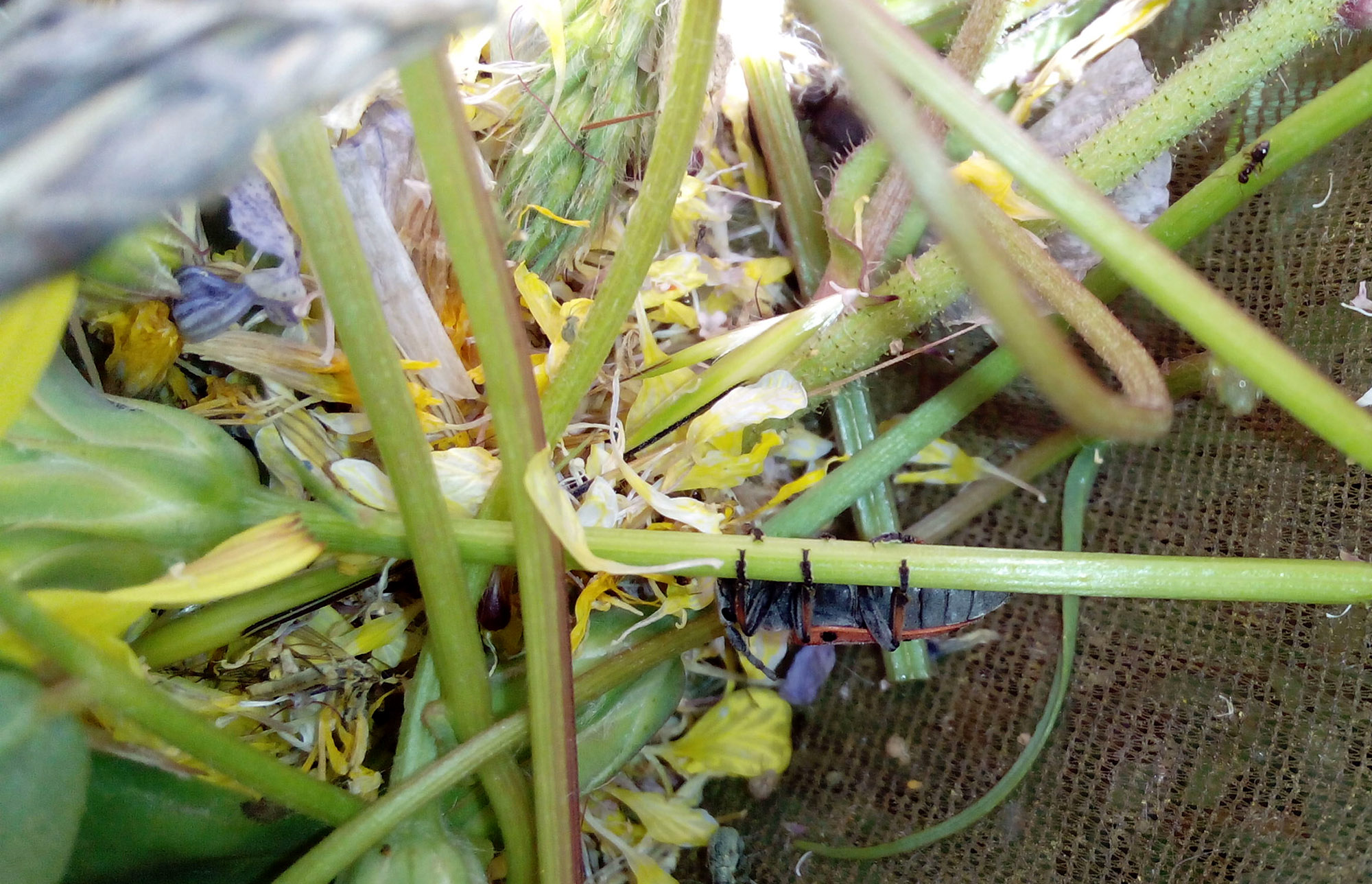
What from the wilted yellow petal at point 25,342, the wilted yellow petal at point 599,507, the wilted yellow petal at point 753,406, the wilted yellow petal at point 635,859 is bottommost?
the wilted yellow petal at point 635,859

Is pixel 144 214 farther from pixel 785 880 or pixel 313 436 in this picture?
pixel 785 880

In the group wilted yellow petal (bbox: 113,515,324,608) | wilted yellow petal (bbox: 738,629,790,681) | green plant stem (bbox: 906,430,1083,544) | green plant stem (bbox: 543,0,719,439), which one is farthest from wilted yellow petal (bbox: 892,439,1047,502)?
wilted yellow petal (bbox: 113,515,324,608)

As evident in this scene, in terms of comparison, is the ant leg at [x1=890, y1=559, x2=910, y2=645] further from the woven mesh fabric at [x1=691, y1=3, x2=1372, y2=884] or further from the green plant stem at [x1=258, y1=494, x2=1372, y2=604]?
the woven mesh fabric at [x1=691, y1=3, x2=1372, y2=884]

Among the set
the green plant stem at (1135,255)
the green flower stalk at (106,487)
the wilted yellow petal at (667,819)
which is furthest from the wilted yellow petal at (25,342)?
the wilted yellow petal at (667,819)

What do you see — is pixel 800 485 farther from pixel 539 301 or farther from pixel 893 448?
pixel 539 301

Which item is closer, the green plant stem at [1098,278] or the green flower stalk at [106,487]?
the green flower stalk at [106,487]

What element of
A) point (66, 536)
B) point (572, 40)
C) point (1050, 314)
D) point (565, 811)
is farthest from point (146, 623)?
point (1050, 314)

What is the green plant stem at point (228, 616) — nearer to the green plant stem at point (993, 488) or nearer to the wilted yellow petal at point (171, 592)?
the wilted yellow petal at point (171, 592)
